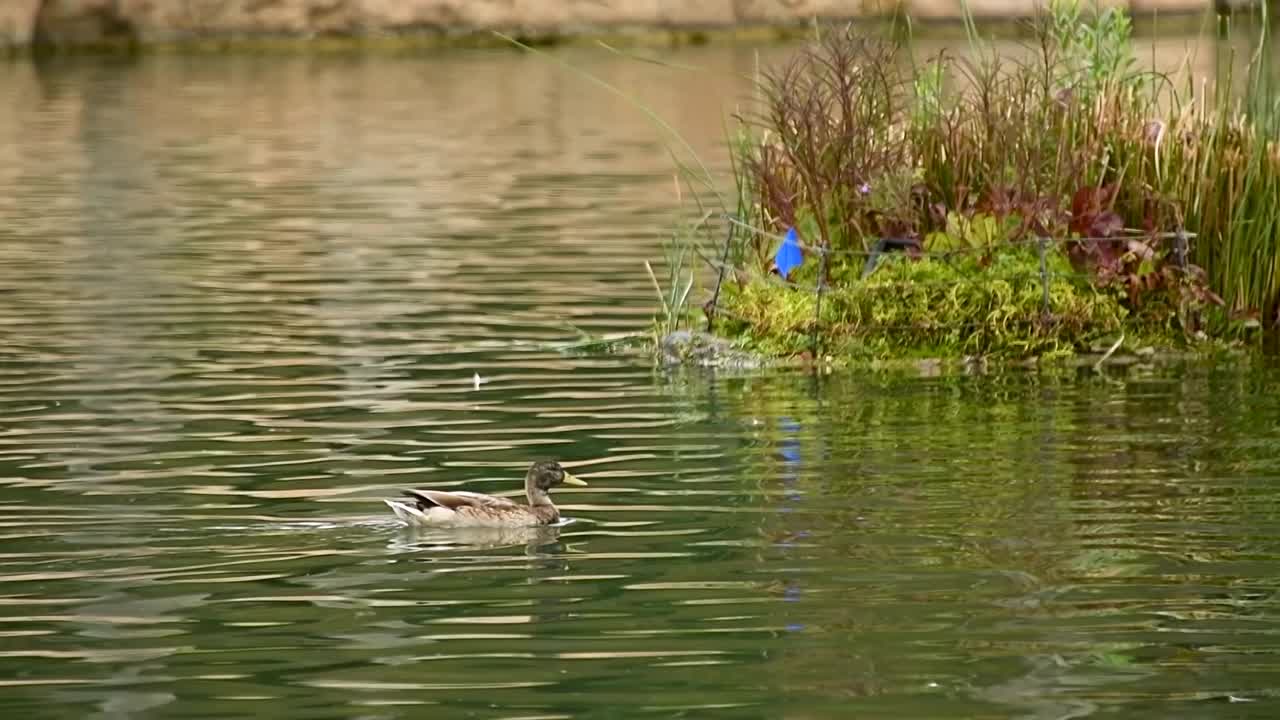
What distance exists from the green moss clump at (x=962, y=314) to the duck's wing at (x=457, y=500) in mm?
4922

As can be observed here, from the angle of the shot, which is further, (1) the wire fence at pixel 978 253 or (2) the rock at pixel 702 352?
(2) the rock at pixel 702 352

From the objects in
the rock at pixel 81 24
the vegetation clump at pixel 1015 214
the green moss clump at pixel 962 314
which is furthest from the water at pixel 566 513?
the rock at pixel 81 24

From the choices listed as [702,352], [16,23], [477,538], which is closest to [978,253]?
[702,352]

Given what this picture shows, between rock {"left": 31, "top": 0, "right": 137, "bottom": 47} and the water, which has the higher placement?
the water

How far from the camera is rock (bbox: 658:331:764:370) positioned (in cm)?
1537

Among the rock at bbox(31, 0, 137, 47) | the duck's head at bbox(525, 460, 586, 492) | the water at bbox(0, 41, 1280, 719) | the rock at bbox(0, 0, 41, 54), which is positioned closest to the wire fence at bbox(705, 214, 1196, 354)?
the water at bbox(0, 41, 1280, 719)

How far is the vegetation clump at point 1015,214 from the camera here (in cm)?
1503

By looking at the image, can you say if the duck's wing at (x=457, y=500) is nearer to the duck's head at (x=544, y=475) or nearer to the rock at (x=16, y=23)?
the duck's head at (x=544, y=475)

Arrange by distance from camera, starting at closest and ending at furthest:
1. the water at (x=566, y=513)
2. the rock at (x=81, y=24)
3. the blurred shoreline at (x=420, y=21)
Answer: the water at (x=566, y=513) < the rock at (x=81, y=24) < the blurred shoreline at (x=420, y=21)

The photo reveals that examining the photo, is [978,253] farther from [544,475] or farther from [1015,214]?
[544,475]

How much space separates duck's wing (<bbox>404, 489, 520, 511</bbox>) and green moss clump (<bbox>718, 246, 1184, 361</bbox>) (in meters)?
4.92

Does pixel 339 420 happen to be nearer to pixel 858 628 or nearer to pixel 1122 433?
pixel 1122 433

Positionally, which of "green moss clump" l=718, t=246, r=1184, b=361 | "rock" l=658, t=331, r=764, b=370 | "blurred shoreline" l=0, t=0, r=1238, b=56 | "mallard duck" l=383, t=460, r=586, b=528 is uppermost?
"mallard duck" l=383, t=460, r=586, b=528

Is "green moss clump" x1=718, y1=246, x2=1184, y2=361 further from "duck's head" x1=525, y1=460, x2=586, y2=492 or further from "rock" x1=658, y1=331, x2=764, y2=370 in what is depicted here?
"duck's head" x1=525, y1=460, x2=586, y2=492
